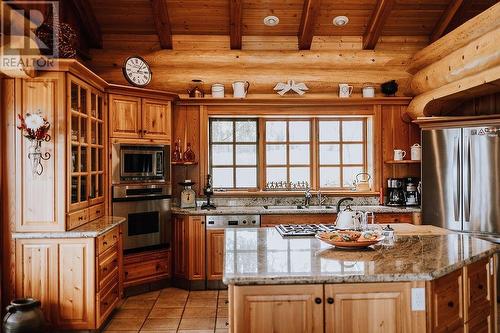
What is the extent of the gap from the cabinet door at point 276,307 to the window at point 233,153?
385 cm

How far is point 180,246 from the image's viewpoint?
5.31 metres

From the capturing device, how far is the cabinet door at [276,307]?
2.26 m

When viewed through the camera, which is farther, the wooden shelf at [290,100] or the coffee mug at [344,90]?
the coffee mug at [344,90]

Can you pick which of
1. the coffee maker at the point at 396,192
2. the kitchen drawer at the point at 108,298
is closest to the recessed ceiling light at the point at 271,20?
the coffee maker at the point at 396,192

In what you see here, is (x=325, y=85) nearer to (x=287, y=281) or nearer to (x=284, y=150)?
(x=284, y=150)

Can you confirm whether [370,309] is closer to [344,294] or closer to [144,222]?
[344,294]

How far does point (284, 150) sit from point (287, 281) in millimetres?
3998

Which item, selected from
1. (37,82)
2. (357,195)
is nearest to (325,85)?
(357,195)

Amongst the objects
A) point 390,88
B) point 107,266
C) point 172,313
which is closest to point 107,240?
point 107,266

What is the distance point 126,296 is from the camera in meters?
→ 4.95

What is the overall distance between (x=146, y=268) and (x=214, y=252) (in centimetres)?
85

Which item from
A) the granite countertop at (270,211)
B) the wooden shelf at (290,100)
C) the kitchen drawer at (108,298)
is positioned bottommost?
the kitchen drawer at (108,298)

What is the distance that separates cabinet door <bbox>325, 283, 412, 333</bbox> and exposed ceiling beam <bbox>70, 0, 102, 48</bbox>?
4682 mm

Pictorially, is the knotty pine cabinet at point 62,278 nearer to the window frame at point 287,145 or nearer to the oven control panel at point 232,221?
the oven control panel at point 232,221
